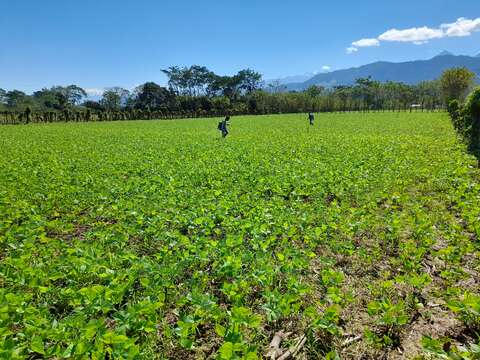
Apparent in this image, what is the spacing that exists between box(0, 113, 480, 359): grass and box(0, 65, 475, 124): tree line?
217 ft

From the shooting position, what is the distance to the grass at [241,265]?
9.41ft

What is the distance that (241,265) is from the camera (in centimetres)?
406

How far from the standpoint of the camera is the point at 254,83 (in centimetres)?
11819

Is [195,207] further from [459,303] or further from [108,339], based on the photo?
[459,303]

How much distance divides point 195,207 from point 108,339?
4141mm

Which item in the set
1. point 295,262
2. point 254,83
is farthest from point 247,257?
point 254,83

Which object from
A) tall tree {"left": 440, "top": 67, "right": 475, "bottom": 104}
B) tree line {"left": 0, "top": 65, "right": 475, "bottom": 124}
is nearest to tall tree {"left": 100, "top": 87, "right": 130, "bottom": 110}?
tree line {"left": 0, "top": 65, "right": 475, "bottom": 124}

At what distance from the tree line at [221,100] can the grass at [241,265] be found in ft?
217

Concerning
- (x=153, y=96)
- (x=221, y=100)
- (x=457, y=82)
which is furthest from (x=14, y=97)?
(x=457, y=82)

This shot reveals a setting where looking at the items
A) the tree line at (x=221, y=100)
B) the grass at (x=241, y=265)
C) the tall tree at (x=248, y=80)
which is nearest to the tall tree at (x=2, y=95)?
the tree line at (x=221, y=100)

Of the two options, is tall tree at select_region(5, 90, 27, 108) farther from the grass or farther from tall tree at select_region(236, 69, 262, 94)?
the grass

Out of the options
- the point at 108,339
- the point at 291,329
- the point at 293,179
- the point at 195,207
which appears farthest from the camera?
the point at 293,179

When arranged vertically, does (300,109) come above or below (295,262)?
above

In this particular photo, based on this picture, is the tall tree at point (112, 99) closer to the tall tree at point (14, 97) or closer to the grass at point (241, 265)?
the tall tree at point (14, 97)
